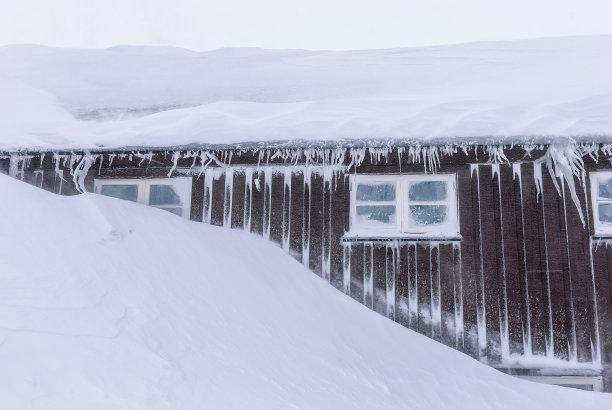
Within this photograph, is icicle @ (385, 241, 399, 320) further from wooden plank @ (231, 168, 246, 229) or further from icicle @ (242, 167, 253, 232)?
wooden plank @ (231, 168, 246, 229)

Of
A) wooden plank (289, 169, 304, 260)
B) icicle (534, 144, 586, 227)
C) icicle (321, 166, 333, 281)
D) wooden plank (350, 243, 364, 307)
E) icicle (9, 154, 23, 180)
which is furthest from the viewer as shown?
icicle (9, 154, 23, 180)

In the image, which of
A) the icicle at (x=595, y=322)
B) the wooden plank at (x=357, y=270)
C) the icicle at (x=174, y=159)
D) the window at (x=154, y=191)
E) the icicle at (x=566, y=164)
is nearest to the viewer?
the icicle at (x=595, y=322)

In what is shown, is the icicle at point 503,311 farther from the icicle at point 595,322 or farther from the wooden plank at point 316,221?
the wooden plank at point 316,221

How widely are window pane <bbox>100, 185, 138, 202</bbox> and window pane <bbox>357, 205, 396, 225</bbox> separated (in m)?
3.15

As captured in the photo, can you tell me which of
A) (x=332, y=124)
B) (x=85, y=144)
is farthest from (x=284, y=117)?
(x=85, y=144)

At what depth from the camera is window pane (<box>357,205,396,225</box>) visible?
580 cm

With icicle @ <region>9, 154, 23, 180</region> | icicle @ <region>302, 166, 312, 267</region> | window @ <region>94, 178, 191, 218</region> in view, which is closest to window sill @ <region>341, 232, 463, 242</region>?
icicle @ <region>302, 166, 312, 267</region>

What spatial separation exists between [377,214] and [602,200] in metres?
2.73

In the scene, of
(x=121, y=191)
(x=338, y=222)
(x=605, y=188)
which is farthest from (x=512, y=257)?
(x=121, y=191)

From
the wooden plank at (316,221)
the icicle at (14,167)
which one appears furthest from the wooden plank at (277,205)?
the icicle at (14,167)

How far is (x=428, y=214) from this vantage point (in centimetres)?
575

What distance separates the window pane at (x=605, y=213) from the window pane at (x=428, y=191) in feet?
6.15

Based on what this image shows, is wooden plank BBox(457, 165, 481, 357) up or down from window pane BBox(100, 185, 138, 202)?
down

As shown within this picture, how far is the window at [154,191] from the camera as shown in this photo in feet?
20.3
